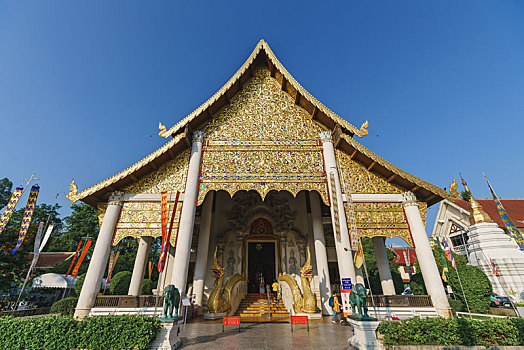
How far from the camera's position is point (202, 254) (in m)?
9.17

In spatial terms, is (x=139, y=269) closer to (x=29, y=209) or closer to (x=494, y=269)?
(x=29, y=209)

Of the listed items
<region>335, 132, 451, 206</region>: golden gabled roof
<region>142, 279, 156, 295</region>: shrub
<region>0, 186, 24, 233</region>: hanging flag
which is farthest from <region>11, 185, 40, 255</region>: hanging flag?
<region>335, 132, 451, 206</region>: golden gabled roof

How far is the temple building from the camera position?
7188mm

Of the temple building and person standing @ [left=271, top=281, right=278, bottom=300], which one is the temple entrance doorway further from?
person standing @ [left=271, top=281, right=278, bottom=300]

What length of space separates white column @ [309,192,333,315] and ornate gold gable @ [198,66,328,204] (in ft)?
6.68

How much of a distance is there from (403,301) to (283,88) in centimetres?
819

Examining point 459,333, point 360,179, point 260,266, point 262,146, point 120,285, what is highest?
point 262,146

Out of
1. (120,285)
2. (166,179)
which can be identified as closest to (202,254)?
(166,179)

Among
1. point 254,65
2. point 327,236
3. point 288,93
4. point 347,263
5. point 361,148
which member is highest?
point 254,65

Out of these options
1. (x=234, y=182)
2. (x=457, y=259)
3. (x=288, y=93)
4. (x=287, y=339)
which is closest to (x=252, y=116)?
(x=288, y=93)

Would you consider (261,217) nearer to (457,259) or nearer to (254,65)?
(254,65)

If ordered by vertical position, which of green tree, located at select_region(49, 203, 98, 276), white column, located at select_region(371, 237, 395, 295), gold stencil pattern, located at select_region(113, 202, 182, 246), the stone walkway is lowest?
the stone walkway

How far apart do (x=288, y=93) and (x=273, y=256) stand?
716 cm

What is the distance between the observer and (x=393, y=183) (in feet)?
26.3
